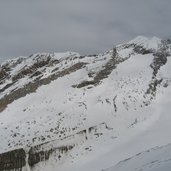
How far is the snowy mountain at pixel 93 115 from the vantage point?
2150cm

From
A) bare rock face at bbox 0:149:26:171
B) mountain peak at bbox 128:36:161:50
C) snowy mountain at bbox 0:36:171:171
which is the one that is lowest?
bare rock face at bbox 0:149:26:171

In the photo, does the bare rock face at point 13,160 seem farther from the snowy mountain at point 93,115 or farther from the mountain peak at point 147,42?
the mountain peak at point 147,42

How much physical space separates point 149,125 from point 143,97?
13.9 feet

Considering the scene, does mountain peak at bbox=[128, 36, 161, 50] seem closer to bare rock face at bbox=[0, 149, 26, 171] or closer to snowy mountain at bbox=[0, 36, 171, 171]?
snowy mountain at bbox=[0, 36, 171, 171]

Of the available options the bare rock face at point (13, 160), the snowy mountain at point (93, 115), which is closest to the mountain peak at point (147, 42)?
the snowy mountain at point (93, 115)

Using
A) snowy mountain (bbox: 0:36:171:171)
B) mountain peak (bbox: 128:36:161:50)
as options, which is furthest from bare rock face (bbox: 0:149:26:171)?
mountain peak (bbox: 128:36:161:50)

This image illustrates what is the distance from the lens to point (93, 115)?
86.3 ft

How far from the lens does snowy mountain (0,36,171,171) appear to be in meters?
21.5

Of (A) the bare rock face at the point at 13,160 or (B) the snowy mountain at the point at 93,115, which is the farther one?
(B) the snowy mountain at the point at 93,115

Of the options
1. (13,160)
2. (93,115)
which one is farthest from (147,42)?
(13,160)

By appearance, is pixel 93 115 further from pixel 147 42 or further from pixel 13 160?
pixel 147 42

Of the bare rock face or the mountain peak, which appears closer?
the bare rock face

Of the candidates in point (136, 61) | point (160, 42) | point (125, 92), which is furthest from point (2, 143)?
point (160, 42)

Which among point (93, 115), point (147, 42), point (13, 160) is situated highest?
point (147, 42)
